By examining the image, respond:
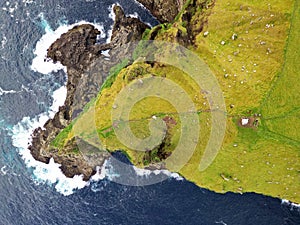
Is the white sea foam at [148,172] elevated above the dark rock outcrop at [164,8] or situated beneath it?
situated beneath

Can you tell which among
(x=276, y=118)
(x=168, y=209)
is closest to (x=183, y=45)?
(x=276, y=118)

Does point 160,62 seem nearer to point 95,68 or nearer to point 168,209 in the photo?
point 95,68

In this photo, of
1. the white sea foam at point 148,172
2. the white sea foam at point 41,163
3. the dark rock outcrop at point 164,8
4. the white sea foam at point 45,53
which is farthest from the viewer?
the white sea foam at point 45,53

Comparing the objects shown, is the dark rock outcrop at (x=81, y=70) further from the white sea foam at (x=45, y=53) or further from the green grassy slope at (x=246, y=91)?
the green grassy slope at (x=246, y=91)

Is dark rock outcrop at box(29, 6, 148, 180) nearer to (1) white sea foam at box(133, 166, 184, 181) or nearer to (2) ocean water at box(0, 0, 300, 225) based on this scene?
(2) ocean water at box(0, 0, 300, 225)

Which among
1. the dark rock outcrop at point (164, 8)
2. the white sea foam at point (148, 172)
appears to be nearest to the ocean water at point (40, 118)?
the white sea foam at point (148, 172)

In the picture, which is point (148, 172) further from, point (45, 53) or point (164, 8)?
point (164, 8)

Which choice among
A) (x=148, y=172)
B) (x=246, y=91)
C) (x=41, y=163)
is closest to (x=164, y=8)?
(x=246, y=91)

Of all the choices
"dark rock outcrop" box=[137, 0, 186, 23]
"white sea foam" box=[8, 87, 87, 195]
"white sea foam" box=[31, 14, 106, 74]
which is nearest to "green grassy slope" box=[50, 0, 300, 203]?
"dark rock outcrop" box=[137, 0, 186, 23]
